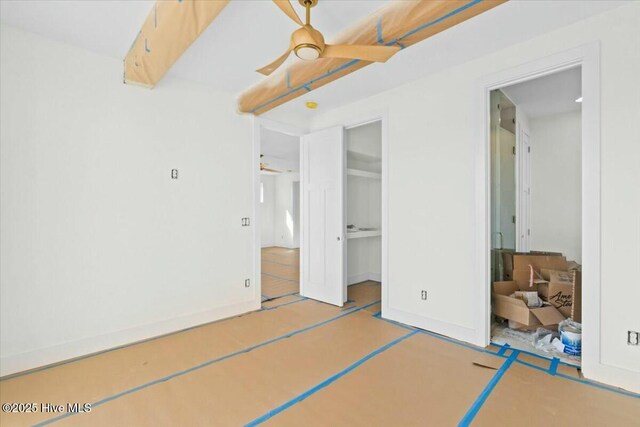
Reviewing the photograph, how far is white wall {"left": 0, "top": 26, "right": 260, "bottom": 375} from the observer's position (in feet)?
7.91

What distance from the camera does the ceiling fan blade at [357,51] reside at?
1.87m

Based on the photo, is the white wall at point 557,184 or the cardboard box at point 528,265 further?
the white wall at point 557,184

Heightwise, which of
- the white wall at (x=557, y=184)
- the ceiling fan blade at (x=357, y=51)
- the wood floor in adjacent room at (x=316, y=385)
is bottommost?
the wood floor in adjacent room at (x=316, y=385)

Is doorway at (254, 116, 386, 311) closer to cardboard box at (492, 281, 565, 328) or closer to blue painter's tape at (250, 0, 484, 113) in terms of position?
blue painter's tape at (250, 0, 484, 113)

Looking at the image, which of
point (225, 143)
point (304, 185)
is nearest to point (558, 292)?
point (304, 185)

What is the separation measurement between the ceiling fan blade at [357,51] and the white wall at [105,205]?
211cm

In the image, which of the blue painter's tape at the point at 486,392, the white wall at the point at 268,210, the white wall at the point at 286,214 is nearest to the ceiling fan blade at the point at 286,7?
the blue painter's tape at the point at 486,392

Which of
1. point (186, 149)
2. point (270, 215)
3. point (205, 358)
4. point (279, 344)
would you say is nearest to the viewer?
point (205, 358)

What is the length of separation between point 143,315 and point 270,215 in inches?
292

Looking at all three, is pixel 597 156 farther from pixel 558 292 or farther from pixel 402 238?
pixel 402 238

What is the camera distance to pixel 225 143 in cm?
365

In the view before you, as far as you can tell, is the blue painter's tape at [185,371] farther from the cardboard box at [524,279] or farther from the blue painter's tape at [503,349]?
the cardboard box at [524,279]

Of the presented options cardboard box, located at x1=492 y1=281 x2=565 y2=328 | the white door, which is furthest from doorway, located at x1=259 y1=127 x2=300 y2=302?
cardboard box, located at x1=492 y1=281 x2=565 y2=328

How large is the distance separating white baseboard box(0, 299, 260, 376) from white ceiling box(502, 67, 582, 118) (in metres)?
4.27
